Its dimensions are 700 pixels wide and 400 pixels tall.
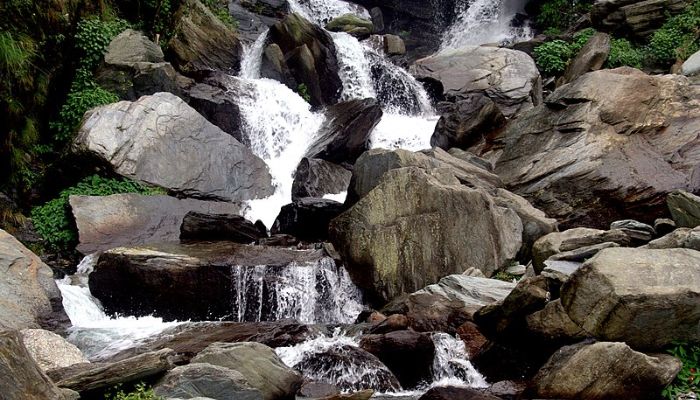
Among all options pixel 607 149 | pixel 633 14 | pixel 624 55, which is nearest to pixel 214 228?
pixel 607 149

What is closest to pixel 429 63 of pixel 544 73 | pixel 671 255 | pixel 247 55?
pixel 544 73

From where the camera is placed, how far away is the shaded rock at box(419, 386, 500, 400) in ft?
24.2

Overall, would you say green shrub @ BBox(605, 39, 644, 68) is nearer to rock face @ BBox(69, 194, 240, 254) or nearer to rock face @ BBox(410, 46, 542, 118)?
rock face @ BBox(410, 46, 542, 118)

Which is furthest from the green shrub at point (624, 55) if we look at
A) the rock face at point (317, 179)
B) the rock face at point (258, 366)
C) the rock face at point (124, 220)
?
the rock face at point (258, 366)

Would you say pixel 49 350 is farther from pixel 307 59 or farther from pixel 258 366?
pixel 307 59

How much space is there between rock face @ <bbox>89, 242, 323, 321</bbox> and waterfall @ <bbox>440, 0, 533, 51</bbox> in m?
19.9

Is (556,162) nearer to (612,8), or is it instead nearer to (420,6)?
(612,8)

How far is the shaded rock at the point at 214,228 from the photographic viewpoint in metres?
13.8

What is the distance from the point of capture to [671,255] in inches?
307

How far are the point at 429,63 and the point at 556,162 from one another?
32.0ft

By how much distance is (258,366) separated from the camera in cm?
762

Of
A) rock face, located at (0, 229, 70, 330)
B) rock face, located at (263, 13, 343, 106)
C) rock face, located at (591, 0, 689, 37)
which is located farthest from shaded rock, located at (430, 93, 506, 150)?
rock face, located at (0, 229, 70, 330)

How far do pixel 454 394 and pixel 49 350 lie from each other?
16.8ft

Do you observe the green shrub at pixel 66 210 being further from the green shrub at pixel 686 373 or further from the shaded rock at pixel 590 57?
the shaded rock at pixel 590 57
